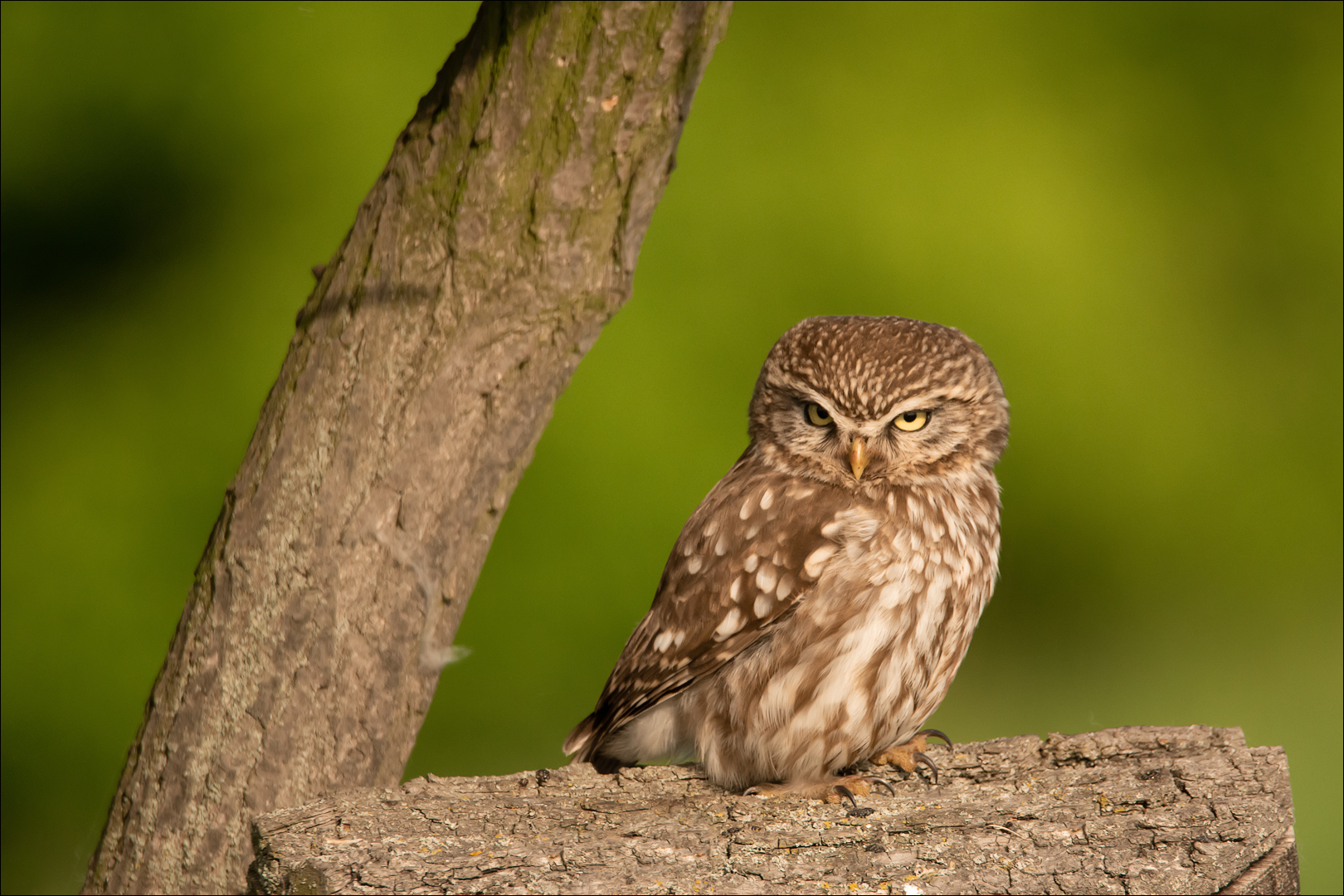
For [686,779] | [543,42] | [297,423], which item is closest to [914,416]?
[686,779]

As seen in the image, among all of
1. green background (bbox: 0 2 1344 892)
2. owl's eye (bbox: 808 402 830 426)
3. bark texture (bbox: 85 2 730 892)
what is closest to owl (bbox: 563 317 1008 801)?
owl's eye (bbox: 808 402 830 426)

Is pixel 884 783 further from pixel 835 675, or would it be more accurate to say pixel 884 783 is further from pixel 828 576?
pixel 828 576

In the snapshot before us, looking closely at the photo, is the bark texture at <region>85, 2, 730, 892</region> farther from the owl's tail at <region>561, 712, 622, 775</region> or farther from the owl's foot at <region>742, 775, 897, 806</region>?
the owl's foot at <region>742, 775, 897, 806</region>

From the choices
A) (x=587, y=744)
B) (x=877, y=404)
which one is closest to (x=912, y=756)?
(x=587, y=744)

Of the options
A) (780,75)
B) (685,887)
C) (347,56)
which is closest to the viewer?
(685,887)

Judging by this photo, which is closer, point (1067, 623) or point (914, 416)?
point (914, 416)

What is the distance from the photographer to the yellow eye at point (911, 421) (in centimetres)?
226

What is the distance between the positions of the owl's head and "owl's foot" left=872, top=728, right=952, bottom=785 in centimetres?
56

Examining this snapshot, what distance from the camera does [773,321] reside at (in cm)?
374

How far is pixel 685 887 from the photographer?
1769 millimetres

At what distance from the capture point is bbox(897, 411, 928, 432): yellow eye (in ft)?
7.41

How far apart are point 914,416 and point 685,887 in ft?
3.15

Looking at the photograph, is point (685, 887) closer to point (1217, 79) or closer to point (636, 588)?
point (636, 588)

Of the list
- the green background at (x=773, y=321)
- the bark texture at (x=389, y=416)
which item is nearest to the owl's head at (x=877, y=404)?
the bark texture at (x=389, y=416)
